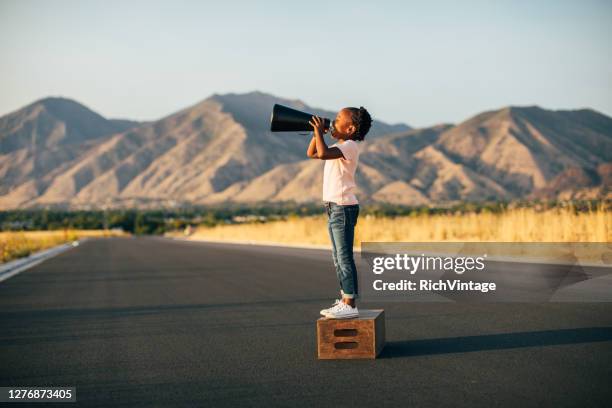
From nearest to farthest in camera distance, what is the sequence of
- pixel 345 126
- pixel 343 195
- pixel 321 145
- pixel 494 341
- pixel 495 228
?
pixel 321 145 → pixel 343 195 → pixel 345 126 → pixel 494 341 → pixel 495 228

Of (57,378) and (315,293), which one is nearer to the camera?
(57,378)

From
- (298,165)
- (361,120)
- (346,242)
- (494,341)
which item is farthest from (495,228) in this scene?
(298,165)

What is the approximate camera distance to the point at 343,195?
7762 mm

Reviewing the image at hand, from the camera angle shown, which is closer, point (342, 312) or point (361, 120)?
point (342, 312)

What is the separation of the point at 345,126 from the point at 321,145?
19.2 inches

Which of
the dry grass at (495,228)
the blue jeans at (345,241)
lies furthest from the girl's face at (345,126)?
the dry grass at (495,228)

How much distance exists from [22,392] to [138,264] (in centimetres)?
1990

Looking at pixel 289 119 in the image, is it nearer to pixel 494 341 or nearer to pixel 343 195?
pixel 343 195

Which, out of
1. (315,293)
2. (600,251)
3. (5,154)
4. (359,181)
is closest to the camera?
(315,293)

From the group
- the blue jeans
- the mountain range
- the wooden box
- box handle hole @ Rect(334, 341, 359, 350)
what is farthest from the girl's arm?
the mountain range

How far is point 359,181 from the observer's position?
4766 inches

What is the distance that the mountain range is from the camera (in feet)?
380

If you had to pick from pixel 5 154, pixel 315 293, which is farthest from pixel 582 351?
pixel 5 154

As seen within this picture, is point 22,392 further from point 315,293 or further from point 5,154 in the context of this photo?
point 5,154
